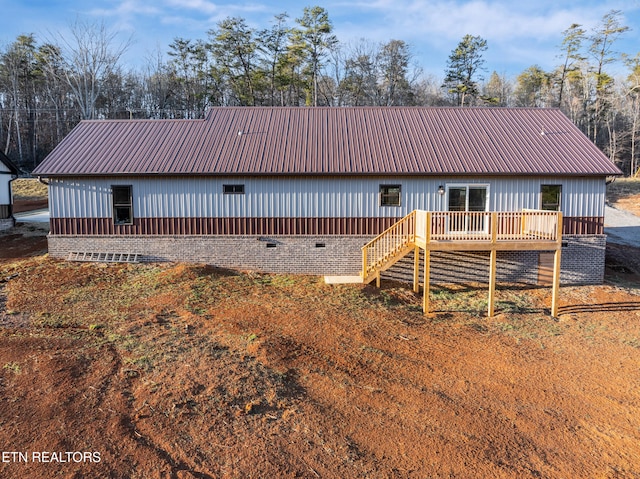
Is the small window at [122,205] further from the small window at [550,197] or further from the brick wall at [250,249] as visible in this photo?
the small window at [550,197]

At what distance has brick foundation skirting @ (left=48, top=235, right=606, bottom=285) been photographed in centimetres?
1408

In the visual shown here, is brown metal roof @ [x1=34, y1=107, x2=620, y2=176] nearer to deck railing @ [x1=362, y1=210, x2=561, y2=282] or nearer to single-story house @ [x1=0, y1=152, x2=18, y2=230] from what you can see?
deck railing @ [x1=362, y1=210, x2=561, y2=282]

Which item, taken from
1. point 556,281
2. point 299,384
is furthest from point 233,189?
point 556,281

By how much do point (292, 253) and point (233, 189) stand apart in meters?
2.86

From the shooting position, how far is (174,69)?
40.9 metres

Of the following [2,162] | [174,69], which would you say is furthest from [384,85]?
[2,162]

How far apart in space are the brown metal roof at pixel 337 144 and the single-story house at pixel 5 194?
27.6ft

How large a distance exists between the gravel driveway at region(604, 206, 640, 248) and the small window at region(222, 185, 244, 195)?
18962 mm

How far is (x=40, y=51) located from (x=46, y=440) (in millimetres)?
44923

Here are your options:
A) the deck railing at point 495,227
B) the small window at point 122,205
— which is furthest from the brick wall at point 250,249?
the deck railing at point 495,227

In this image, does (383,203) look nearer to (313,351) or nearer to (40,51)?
(313,351)

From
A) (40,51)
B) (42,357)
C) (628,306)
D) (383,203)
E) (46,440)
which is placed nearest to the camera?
(46,440)

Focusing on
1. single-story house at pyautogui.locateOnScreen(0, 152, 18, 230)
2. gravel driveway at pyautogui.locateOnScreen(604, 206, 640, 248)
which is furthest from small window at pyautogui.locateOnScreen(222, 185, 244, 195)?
gravel driveway at pyautogui.locateOnScreen(604, 206, 640, 248)

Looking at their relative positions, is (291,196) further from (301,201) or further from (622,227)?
(622,227)
